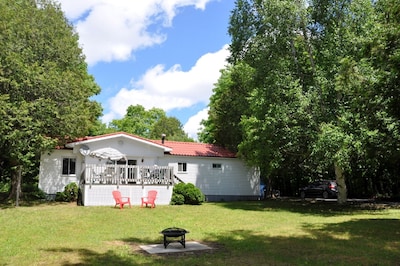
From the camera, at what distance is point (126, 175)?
19.6 metres

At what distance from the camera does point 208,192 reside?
80.9ft

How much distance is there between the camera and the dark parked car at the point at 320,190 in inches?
1088

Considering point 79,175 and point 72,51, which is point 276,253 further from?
point 72,51

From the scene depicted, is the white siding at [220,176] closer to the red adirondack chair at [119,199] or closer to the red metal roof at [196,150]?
the red metal roof at [196,150]

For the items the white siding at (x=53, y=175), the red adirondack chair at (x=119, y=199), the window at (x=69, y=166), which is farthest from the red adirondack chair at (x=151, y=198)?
the window at (x=69, y=166)

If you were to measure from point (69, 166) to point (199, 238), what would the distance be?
13.7m

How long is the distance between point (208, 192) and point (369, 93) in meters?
15.8

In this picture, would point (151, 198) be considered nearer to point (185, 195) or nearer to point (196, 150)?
point (185, 195)

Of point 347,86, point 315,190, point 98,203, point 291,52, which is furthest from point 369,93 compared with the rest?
point 315,190

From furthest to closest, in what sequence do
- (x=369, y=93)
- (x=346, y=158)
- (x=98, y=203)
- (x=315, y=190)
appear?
(x=315, y=190) → (x=98, y=203) → (x=346, y=158) → (x=369, y=93)

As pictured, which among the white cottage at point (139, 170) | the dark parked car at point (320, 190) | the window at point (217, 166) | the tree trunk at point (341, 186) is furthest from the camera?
the dark parked car at point (320, 190)

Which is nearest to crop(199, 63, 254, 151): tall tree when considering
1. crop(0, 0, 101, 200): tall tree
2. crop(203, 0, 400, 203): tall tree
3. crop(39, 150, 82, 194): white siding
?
crop(203, 0, 400, 203): tall tree

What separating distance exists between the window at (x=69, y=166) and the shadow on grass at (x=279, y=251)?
1285 centimetres

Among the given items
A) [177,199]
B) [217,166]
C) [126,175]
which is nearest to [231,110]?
[217,166]
